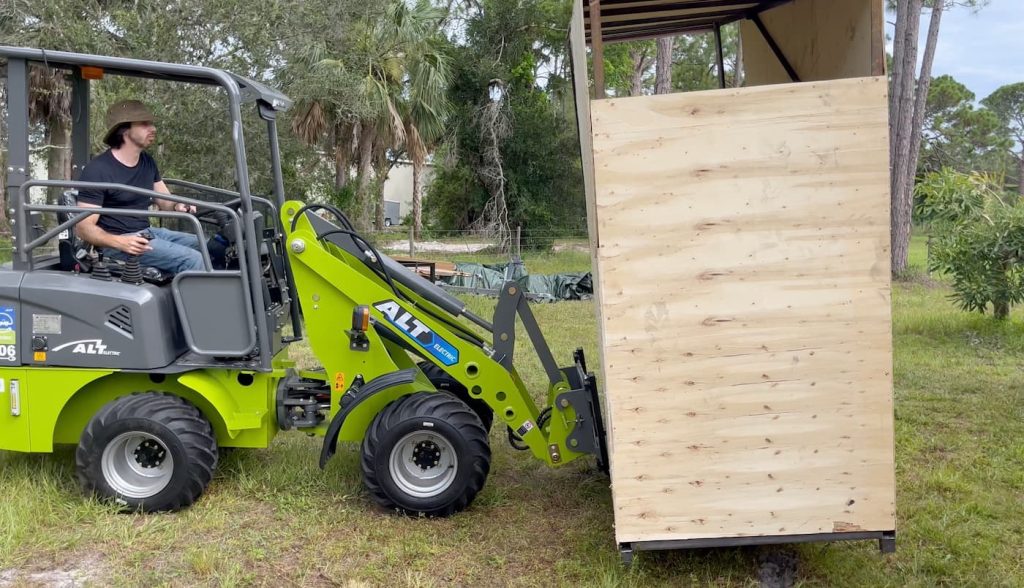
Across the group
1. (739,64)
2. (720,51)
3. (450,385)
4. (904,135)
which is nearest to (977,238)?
(739,64)

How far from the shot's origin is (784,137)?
359 cm

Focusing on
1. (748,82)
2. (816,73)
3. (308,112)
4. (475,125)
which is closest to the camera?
(816,73)

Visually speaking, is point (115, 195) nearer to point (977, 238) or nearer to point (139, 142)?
point (139, 142)

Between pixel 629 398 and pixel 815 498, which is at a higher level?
pixel 629 398

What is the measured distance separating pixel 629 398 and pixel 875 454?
3.60 ft

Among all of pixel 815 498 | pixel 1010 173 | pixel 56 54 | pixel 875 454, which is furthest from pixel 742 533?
pixel 1010 173

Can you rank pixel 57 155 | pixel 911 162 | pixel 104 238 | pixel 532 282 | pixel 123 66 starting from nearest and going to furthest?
pixel 104 238
pixel 123 66
pixel 57 155
pixel 532 282
pixel 911 162

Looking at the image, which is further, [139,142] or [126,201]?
[139,142]

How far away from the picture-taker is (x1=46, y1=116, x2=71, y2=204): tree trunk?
210 inches

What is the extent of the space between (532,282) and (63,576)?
10534 mm

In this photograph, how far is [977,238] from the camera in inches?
393

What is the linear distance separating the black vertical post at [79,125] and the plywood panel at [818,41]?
432 cm

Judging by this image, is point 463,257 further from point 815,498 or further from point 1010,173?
point 1010,173

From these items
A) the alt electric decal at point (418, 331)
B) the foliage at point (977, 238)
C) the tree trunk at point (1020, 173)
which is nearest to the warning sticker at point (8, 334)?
the alt electric decal at point (418, 331)
